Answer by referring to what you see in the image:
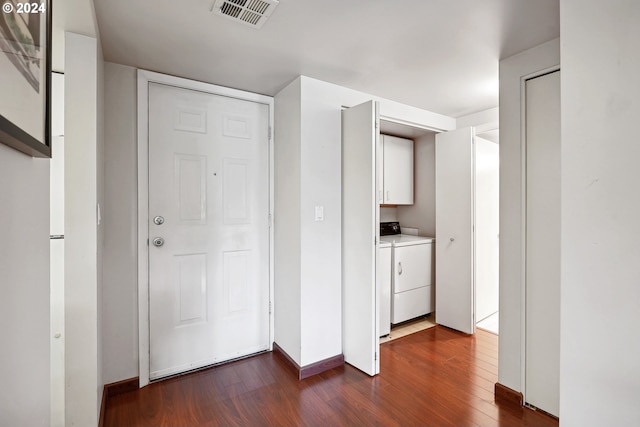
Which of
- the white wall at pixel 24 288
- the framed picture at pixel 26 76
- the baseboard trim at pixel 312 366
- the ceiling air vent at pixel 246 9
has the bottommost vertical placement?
the baseboard trim at pixel 312 366

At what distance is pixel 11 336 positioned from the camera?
57cm

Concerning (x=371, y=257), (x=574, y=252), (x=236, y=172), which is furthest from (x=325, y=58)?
(x=574, y=252)

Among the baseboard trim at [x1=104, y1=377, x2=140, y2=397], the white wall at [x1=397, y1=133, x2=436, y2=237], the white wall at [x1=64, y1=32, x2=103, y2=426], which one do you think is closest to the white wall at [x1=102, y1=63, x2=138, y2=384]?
the baseboard trim at [x1=104, y1=377, x2=140, y2=397]

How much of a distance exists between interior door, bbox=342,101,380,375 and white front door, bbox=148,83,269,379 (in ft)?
2.36

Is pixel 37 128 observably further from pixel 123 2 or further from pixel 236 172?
pixel 236 172

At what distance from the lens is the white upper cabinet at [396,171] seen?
11.6 ft

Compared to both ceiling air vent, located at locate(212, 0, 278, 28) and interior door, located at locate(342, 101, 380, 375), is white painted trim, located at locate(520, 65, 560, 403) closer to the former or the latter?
interior door, located at locate(342, 101, 380, 375)

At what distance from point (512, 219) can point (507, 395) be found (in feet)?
3.79

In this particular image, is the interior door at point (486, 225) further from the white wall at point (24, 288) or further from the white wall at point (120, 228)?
the white wall at point (24, 288)

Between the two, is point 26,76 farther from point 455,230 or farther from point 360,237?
point 455,230

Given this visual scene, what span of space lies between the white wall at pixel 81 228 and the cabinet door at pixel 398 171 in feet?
9.09

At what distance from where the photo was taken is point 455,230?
3162 mm

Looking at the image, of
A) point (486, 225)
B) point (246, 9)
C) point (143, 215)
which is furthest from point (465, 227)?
point (143, 215)

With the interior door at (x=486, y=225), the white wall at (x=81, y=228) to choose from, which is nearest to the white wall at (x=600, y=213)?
the white wall at (x=81, y=228)
